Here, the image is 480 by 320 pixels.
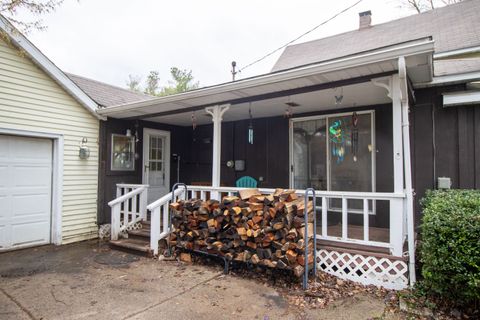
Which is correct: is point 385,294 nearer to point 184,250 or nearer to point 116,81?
point 184,250

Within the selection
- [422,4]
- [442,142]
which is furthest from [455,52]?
[422,4]

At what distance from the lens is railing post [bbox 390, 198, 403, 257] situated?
329 centimetres

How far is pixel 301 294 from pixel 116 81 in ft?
106

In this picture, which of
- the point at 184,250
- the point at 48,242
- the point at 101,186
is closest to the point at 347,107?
the point at 184,250

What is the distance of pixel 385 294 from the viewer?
10.5 ft

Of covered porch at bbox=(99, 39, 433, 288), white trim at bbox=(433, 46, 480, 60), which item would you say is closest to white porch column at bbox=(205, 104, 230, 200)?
covered porch at bbox=(99, 39, 433, 288)

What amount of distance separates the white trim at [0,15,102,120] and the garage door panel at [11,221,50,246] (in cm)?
232

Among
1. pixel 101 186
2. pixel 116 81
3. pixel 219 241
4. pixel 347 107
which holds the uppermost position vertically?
pixel 116 81

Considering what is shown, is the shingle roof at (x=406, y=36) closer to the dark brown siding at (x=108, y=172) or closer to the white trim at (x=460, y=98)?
the white trim at (x=460, y=98)

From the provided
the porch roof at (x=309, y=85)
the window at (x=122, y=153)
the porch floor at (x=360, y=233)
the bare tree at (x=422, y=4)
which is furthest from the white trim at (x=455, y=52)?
the bare tree at (x=422, y=4)

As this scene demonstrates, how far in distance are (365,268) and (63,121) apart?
565cm

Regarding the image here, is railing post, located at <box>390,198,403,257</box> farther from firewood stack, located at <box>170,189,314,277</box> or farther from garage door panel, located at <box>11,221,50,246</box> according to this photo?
garage door panel, located at <box>11,221,50,246</box>

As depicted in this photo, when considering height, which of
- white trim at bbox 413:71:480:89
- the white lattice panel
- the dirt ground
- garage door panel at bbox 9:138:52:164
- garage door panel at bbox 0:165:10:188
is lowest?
the dirt ground

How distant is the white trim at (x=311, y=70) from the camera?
10.1 ft
